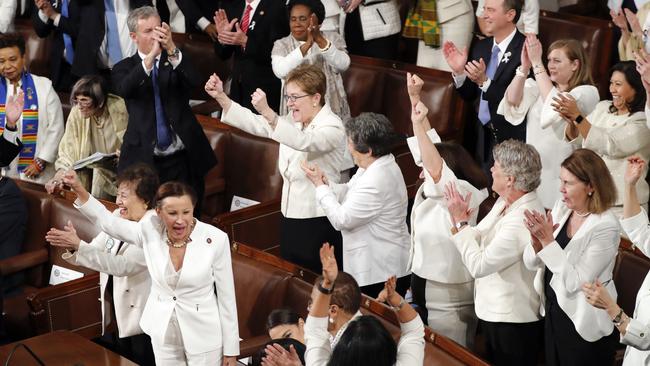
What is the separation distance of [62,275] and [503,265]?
2407mm

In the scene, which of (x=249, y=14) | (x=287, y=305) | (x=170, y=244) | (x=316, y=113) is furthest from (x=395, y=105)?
(x=170, y=244)

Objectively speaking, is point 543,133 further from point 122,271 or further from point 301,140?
point 122,271

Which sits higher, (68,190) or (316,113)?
(316,113)

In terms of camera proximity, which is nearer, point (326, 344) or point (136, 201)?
point (326, 344)

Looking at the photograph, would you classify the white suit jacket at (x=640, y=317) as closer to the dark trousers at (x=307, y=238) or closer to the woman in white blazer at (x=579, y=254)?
the woman in white blazer at (x=579, y=254)

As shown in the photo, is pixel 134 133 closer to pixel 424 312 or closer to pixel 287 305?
pixel 287 305

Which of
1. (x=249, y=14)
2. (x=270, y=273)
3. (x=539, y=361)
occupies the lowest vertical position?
(x=539, y=361)

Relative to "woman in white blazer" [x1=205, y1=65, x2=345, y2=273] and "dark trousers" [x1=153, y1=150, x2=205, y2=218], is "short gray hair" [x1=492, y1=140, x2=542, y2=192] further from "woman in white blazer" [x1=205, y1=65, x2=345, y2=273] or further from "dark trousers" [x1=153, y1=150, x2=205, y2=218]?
"dark trousers" [x1=153, y1=150, x2=205, y2=218]

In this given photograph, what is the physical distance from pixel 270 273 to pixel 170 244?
747mm

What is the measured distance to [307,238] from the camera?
220 inches

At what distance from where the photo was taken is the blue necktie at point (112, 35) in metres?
7.52

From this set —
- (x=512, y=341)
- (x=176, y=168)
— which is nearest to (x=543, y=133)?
(x=512, y=341)

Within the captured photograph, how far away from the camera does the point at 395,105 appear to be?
7.30 metres

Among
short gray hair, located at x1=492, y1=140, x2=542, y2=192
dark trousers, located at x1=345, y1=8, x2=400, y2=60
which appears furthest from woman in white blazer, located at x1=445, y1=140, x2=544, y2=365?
dark trousers, located at x1=345, y1=8, x2=400, y2=60
